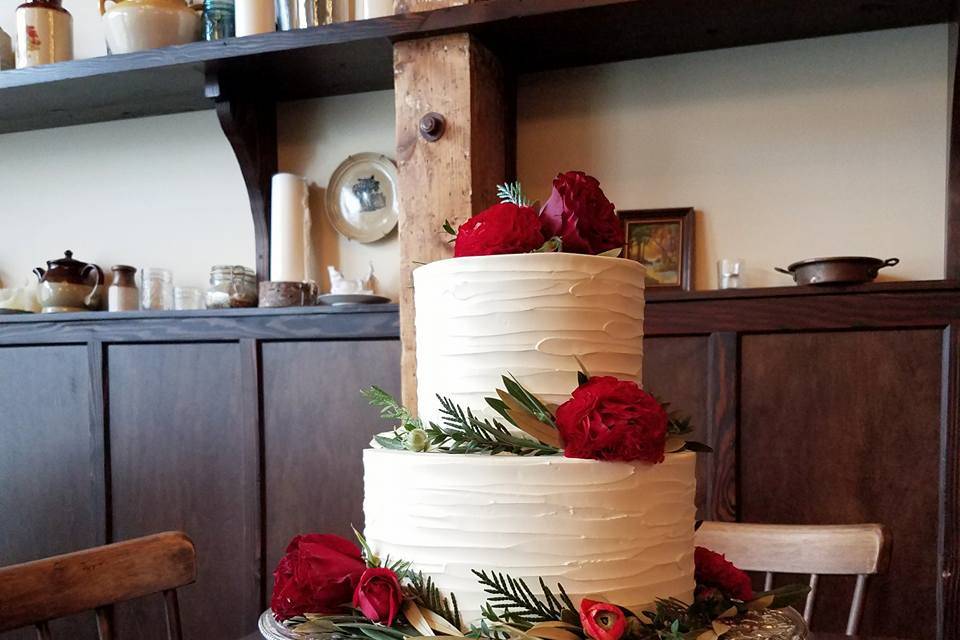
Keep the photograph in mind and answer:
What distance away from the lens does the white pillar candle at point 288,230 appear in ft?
7.31

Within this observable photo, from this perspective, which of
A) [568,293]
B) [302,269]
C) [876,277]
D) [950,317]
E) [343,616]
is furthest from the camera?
[302,269]

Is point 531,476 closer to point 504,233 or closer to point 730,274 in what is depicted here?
point 504,233

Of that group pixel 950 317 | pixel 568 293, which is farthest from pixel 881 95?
pixel 568 293

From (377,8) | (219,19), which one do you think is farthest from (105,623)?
(219,19)

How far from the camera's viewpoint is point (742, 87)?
198cm

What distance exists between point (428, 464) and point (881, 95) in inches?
63.7

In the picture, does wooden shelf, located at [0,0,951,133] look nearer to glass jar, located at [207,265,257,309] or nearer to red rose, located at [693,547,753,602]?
glass jar, located at [207,265,257,309]

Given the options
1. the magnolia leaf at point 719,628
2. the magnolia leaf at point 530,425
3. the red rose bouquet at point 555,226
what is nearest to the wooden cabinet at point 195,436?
the red rose bouquet at point 555,226

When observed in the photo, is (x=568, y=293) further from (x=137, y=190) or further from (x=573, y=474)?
(x=137, y=190)

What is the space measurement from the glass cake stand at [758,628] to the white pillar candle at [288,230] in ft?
4.88

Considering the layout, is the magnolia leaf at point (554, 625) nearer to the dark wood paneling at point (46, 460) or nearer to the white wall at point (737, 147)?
the white wall at point (737, 147)

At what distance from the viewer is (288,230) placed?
2238 millimetres

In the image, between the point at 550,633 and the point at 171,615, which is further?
the point at 171,615

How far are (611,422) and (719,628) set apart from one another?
0.22 m
